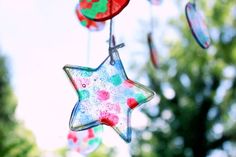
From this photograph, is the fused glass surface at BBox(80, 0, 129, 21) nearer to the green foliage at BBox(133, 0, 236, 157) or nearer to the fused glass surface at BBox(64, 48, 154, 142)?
the fused glass surface at BBox(64, 48, 154, 142)

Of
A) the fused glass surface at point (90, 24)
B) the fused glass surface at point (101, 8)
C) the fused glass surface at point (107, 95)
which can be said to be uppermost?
the fused glass surface at point (101, 8)

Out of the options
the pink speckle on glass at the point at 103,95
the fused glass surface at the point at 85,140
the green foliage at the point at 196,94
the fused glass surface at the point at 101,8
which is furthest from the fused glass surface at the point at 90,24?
the green foliage at the point at 196,94

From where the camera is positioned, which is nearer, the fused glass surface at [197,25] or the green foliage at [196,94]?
the fused glass surface at [197,25]

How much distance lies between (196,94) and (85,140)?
6.75 m

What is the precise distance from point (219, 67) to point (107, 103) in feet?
23.6

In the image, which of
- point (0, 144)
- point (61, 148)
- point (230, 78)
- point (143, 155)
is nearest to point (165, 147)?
point (143, 155)

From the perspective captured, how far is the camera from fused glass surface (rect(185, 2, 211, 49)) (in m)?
2.02

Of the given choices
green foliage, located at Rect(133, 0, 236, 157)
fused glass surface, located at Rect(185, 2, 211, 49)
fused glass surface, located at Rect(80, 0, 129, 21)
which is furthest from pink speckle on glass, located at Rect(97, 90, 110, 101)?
green foliage, located at Rect(133, 0, 236, 157)

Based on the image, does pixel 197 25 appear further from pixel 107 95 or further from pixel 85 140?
pixel 85 140

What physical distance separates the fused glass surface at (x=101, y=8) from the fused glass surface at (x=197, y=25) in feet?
1.56

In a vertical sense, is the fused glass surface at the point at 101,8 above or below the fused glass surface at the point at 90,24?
above

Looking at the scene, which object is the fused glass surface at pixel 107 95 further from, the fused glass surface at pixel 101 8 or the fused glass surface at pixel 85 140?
the fused glass surface at pixel 85 140

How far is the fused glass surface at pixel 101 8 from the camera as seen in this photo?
1.64 m

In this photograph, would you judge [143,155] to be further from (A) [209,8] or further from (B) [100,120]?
(B) [100,120]
